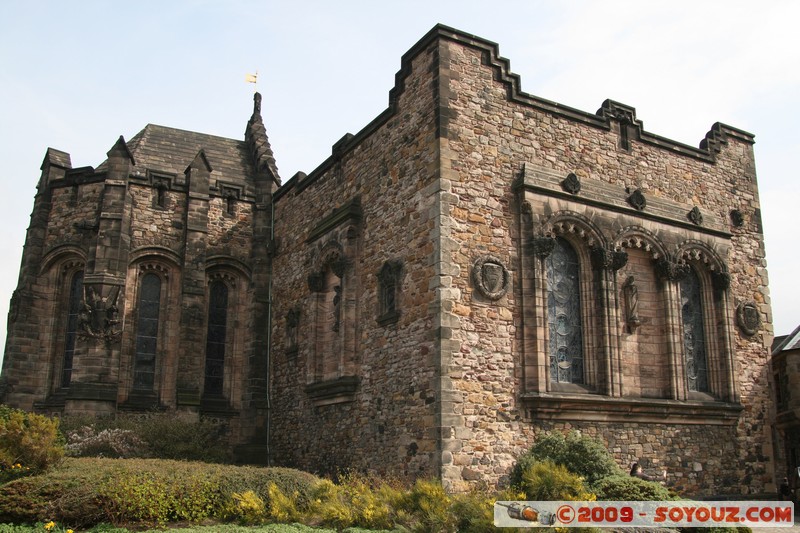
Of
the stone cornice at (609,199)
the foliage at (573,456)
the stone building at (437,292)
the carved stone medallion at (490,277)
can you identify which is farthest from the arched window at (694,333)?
the carved stone medallion at (490,277)

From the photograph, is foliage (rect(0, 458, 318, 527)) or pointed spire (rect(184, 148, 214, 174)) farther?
pointed spire (rect(184, 148, 214, 174))

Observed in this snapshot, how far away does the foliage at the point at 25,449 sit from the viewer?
11594 millimetres

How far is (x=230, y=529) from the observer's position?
33.3ft

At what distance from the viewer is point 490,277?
13703 millimetres

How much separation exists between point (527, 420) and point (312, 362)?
5.99 m

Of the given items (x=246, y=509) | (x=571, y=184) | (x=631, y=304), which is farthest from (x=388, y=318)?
(x=631, y=304)

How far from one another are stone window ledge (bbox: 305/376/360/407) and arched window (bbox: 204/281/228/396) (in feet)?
14.6

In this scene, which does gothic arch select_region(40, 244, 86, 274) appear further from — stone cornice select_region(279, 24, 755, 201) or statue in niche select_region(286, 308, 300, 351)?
stone cornice select_region(279, 24, 755, 201)

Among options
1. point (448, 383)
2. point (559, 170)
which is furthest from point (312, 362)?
point (559, 170)

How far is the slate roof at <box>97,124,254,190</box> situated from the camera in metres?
22.5

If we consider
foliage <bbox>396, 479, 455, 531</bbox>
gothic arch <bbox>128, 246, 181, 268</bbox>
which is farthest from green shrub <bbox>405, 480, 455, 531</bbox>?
gothic arch <bbox>128, 246, 181, 268</bbox>

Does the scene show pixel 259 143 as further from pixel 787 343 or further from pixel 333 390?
pixel 787 343

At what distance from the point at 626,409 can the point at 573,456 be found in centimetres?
239

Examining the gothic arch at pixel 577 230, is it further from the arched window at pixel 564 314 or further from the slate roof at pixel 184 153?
the slate roof at pixel 184 153
